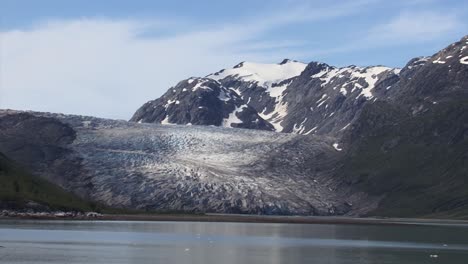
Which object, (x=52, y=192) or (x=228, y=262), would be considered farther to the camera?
(x=52, y=192)

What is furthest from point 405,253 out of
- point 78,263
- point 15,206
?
point 15,206

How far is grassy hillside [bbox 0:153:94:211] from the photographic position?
508 feet

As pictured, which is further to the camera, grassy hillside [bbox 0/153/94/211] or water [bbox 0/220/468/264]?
grassy hillside [bbox 0/153/94/211]

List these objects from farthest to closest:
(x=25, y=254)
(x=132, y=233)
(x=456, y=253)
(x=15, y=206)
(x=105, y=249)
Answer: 1. (x=15, y=206)
2. (x=132, y=233)
3. (x=456, y=253)
4. (x=105, y=249)
5. (x=25, y=254)

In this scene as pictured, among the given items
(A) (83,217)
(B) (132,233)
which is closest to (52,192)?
(A) (83,217)

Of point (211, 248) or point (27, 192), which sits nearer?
point (211, 248)

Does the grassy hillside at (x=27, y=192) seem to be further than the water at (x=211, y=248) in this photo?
Yes

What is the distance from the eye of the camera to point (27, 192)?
161750mm

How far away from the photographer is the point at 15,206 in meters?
154

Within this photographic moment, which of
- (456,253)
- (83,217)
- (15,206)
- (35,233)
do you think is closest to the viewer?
(456,253)

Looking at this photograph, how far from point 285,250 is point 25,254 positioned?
87.2 ft

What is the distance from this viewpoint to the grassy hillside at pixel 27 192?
155 meters

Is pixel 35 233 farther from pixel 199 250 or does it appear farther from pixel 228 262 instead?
pixel 228 262

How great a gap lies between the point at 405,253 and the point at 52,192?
94.6 metres
